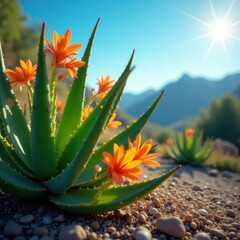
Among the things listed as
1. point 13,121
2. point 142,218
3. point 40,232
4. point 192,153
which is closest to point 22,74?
point 13,121

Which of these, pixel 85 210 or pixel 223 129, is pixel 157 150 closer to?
pixel 85 210

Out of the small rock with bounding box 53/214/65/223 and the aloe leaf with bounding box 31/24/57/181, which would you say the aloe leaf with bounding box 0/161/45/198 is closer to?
the aloe leaf with bounding box 31/24/57/181

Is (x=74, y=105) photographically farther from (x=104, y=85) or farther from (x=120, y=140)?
(x=120, y=140)

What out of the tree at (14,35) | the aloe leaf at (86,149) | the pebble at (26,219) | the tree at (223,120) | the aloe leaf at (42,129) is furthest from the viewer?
the tree at (223,120)

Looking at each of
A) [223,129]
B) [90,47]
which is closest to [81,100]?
[90,47]

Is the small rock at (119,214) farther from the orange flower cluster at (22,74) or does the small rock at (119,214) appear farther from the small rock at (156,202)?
the orange flower cluster at (22,74)

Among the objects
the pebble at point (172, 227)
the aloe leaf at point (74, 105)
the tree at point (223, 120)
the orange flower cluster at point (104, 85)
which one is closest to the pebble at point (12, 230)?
the aloe leaf at point (74, 105)
